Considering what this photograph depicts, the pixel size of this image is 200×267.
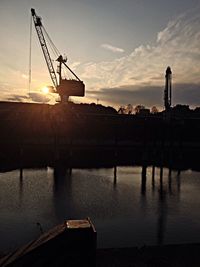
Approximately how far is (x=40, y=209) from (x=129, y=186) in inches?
291

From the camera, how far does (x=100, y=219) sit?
10.6 meters

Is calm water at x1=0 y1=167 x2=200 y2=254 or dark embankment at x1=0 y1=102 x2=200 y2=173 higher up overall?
dark embankment at x1=0 y1=102 x2=200 y2=173

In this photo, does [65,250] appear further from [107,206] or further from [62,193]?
[62,193]

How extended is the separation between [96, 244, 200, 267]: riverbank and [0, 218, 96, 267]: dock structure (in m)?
1.73

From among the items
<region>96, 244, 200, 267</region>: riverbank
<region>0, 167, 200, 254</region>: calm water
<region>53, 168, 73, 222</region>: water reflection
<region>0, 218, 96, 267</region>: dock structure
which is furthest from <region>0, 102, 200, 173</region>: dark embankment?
<region>0, 218, 96, 267</region>: dock structure

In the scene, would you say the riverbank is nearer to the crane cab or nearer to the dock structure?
the dock structure

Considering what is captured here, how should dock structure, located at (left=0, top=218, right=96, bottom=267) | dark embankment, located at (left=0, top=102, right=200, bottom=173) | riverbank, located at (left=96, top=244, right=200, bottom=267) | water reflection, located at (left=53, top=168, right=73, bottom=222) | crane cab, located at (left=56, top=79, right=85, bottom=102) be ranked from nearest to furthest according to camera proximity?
dock structure, located at (left=0, top=218, right=96, bottom=267)
riverbank, located at (left=96, top=244, right=200, bottom=267)
water reflection, located at (left=53, top=168, right=73, bottom=222)
dark embankment, located at (left=0, top=102, right=200, bottom=173)
crane cab, located at (left=56, top=79, right=85, bottom=102)

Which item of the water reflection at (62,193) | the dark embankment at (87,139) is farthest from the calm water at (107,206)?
the dark embankment at (87,139)

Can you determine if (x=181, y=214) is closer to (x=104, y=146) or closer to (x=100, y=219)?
(x=100, y=219)

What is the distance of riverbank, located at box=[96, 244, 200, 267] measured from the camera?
20.0 ft

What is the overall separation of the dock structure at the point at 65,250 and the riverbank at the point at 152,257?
68.2 inches

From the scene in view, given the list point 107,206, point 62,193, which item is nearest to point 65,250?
point 107,206

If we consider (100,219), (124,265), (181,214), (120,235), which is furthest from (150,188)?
(124,265)

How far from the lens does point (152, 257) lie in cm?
647
